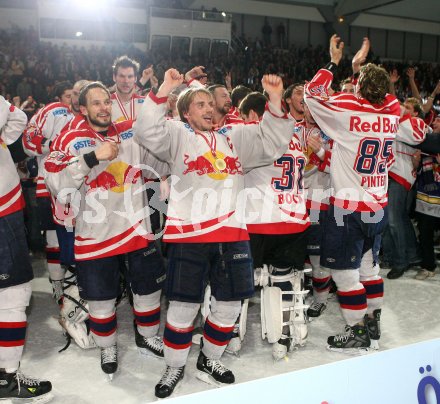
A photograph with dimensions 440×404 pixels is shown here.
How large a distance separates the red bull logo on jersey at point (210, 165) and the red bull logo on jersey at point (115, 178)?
46 cm

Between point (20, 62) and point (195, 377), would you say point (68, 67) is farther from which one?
point (195, 377)

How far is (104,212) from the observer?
3.25m

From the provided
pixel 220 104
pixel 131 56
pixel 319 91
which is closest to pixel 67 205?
pixel 220 104

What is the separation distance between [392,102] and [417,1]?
2293 cm

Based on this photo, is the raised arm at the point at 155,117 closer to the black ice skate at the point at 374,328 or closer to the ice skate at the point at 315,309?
the black ice skate at the point at 374,328

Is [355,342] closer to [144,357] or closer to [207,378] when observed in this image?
[207,378]

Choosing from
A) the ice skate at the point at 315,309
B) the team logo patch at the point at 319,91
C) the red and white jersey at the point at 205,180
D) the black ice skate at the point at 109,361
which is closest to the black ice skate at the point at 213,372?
the black ice skate at the point at 109,361

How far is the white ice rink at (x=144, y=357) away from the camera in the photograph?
3254mm

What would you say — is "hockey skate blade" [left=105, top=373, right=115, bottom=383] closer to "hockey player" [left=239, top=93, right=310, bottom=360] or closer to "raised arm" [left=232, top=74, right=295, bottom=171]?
"hockey player" [left=239, top=93, right=310, bottom=360]

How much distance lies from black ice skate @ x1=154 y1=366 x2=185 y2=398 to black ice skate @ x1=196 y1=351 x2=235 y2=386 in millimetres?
143

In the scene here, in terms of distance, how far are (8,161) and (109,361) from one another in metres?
1.42

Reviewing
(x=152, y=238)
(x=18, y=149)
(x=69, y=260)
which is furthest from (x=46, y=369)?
(x=18, y=149)

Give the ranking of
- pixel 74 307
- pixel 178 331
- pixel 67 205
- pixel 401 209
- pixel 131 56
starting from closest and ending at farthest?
pixel 178 331
pixel 67 205
pixel 74 307
pixel 401 209
pixel 131 56

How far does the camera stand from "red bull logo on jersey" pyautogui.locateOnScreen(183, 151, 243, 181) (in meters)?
3.07
